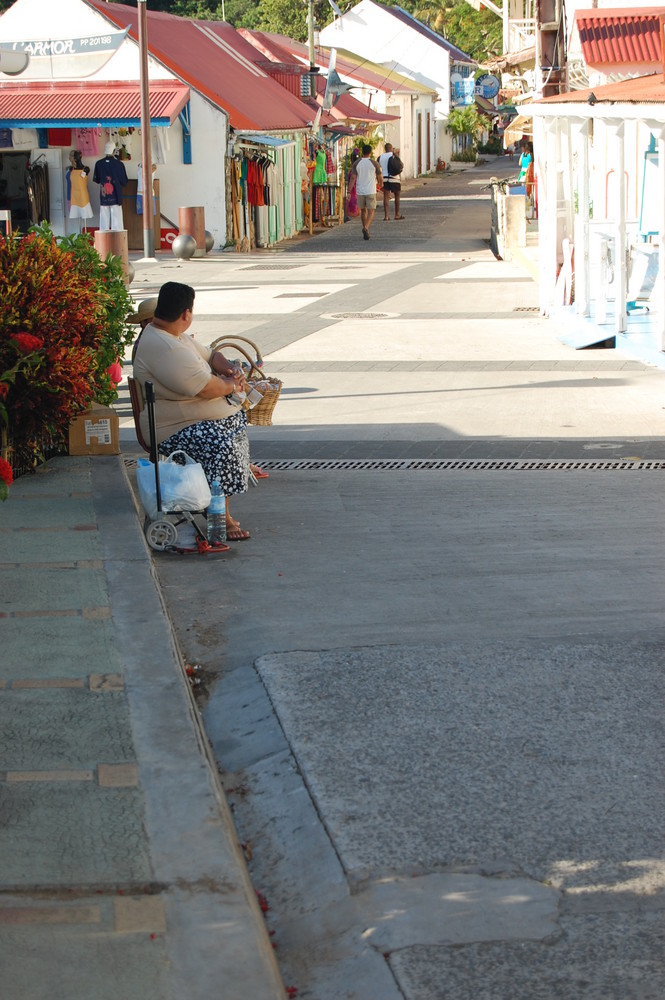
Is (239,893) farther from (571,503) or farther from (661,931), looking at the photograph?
(571,503)

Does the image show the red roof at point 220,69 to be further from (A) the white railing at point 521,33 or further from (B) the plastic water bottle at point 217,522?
(B) the plastic water bottle at point 217,522

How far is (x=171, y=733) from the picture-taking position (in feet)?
14.7

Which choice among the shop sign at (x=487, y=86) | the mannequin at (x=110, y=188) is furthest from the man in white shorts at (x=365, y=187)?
the shop sign at (x=487, y=86)

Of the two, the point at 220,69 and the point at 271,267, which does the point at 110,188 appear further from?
the point at 220,69

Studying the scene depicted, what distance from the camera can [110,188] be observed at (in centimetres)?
2822

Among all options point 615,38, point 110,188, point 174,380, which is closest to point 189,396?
point 174,380

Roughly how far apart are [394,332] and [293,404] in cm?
458

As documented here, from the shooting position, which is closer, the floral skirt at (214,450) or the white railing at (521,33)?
the floral skirt at (214,450)

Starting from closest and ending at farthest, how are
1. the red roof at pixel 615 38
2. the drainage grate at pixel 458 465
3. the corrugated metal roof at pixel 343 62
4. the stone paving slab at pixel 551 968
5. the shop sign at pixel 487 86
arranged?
the stone paving slab at pixel 551 968 < the drainage grate at pixel 458 465 < the red roof at pixel 615 38 < the corrugated metal roof at pixel 343 62 < the shop sign at pixel 487 86

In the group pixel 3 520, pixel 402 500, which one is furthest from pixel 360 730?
pixel 402 500

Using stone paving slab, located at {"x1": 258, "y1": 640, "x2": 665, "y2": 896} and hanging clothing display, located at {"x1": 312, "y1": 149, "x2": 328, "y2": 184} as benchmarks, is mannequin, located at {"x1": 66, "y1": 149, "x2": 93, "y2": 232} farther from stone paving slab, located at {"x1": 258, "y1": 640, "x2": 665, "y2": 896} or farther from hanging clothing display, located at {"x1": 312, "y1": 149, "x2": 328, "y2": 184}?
stone paving slab, located at {"x1": 258, "y1": 640, "x2": 665, "y2": 896}

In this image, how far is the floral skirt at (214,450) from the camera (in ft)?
24.7

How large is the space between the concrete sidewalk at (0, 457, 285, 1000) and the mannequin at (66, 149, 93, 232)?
78.6 ft

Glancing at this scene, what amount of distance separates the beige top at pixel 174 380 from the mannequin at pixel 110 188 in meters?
21.6
